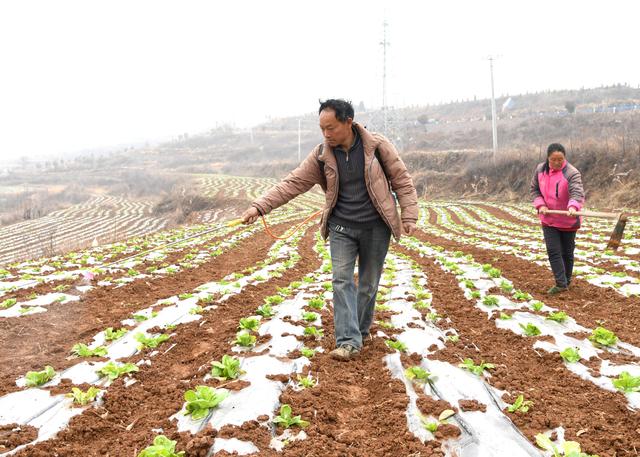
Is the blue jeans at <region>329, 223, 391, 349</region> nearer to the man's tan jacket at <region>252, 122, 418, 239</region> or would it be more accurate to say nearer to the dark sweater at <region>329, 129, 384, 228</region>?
the dark sweater at <region>329, 129, 384, 228</region>

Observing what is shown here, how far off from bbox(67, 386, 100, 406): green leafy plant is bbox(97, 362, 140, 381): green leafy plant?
44cm

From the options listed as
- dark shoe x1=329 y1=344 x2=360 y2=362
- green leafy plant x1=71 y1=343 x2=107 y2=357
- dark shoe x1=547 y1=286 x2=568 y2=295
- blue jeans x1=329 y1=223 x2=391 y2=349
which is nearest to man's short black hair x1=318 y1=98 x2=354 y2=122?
blue jeans x1=329 y1=223 x2=391 y2=349

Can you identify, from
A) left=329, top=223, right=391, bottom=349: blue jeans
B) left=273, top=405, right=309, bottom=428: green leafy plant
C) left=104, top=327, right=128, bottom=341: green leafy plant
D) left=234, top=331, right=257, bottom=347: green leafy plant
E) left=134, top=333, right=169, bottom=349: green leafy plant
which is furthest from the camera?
left=104, top=327, right=128, bottom=341: green leafy plant

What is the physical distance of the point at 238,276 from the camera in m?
9.34

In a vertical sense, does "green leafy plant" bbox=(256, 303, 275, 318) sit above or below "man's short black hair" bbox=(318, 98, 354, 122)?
below

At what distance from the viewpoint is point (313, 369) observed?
4500mm

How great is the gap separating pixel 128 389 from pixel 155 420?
0.71 m

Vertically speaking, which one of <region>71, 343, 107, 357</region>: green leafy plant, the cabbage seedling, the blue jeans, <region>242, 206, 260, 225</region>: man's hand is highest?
<region>242, 206, 260, 225</region>: man's hand

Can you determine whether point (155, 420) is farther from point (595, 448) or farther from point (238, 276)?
point (238, 276)

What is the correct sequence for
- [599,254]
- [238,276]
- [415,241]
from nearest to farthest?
[238,276] < [599,254] < [415,241]

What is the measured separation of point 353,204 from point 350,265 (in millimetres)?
636

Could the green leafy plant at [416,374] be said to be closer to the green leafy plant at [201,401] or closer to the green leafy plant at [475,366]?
the green leafy plant at [475,366]

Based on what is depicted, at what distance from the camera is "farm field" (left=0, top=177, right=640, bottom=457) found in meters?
3.30

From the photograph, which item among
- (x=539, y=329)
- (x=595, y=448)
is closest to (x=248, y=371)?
(x=595, y=448)
